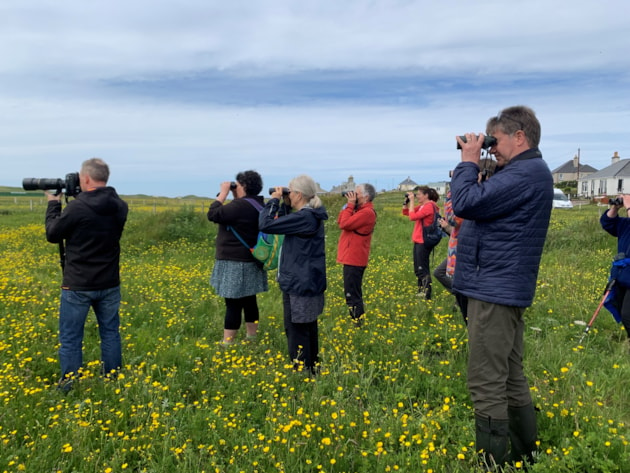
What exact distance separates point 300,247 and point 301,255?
0.09m

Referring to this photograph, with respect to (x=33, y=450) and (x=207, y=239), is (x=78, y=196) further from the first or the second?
(x=207, y=239)

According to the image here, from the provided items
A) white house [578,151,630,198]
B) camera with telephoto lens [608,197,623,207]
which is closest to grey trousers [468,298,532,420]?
camera with telephoto lens [608,197,623,207]

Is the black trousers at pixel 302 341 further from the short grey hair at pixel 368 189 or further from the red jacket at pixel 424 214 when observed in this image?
the red jacket at pixel 424 214

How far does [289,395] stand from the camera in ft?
13.2

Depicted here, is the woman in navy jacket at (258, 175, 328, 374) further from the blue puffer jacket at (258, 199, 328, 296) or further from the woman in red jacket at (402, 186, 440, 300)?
the woman in red jacket at (402, 186, 440, 300)

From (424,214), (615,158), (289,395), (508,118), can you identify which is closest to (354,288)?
(424,214)

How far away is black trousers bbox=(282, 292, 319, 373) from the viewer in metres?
4.52

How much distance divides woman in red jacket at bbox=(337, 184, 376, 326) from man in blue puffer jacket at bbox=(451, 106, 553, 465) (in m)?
3.28

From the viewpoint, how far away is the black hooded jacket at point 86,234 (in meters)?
4.13

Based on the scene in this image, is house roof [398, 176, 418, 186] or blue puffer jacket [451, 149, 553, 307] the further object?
house roof [398, 176, 418, 186]

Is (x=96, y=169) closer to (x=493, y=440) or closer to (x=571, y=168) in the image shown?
(x=493, y=440)

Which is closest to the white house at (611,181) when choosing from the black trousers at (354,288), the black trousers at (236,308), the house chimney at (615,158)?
the house chimney at (615,158)

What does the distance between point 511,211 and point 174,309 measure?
5922mm

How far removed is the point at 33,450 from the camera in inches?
126
